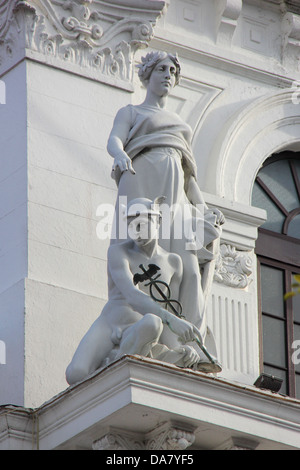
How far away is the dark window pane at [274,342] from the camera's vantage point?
15984mm

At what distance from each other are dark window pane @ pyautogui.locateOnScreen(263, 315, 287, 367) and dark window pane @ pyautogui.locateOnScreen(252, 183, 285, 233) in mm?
1136

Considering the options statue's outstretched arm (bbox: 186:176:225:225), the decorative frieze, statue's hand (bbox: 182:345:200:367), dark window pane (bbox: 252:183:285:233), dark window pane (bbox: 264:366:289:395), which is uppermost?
dark window pane (bbox: 252:183:285:233)

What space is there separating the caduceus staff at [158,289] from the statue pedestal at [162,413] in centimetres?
54

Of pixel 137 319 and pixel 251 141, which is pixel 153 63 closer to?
pixel 137 319

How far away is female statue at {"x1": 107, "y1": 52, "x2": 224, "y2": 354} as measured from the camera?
13633 millimetres

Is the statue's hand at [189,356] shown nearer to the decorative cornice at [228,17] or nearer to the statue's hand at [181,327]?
the statue's hand at [181,327]

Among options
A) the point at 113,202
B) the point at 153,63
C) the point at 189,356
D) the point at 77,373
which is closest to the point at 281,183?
the point at 113,202

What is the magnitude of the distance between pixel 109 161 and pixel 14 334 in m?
2.16

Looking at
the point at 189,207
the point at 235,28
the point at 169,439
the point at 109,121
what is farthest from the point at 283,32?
the point at 169,439

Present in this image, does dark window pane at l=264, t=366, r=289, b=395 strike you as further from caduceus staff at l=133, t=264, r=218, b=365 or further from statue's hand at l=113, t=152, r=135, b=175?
statue's hand at l=113, t=152, r=135, b=175

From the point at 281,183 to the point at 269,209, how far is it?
0.40 metres

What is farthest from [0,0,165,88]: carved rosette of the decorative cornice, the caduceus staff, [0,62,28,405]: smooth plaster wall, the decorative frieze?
the decorative frieze

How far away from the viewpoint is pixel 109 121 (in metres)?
15.5
